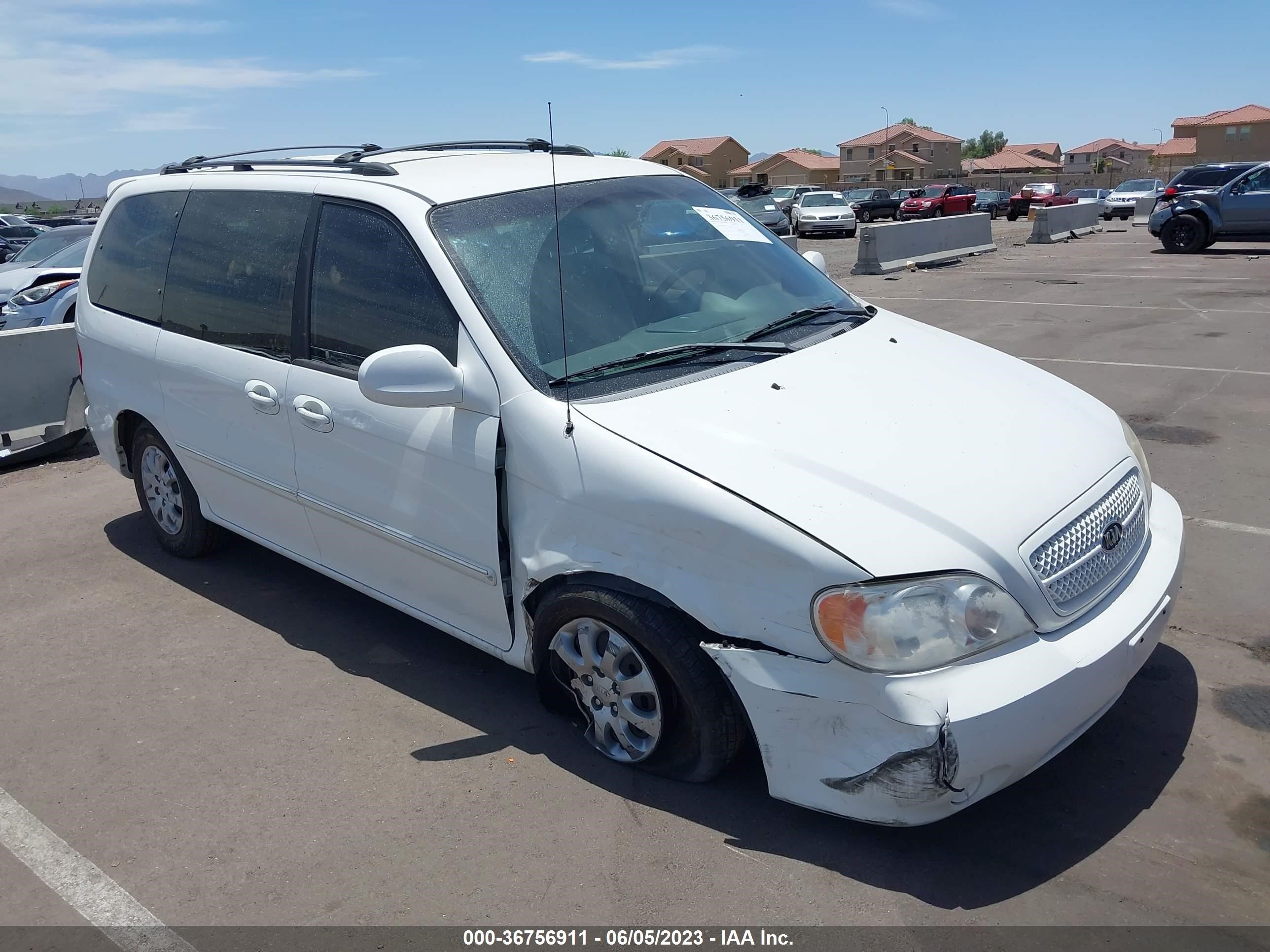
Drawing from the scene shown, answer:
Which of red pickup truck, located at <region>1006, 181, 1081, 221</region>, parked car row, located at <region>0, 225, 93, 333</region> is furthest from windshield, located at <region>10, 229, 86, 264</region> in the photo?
red pickup truck, located at <region>1006, 181, 1081, 221</region>

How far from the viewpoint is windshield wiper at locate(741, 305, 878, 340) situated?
3.96 metres

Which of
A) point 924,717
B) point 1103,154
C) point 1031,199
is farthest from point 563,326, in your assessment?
point 1103,154

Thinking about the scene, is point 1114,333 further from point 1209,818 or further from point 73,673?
point 73,673

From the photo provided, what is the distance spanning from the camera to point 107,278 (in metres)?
5.54

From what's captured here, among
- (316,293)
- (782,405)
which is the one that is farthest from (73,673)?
(782,405)

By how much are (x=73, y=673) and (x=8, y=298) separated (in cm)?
961

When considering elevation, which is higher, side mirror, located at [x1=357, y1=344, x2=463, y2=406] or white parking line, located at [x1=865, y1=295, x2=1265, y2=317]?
side mirror, located at [x1=357, y1=344, x2=463, y2=406]

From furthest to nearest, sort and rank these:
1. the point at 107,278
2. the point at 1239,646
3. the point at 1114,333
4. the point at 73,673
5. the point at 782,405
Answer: the point at 1114,333 < the point at 107,278 < the point at 73,673 < the point at 1239,646 < the point at 782,405

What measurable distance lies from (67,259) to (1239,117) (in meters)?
92.5

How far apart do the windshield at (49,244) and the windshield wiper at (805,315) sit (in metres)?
12.8

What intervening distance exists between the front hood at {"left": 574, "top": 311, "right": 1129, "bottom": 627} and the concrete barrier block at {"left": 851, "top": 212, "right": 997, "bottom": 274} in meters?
15.8

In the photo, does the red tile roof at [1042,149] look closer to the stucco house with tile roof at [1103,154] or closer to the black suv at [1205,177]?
the stucco house with tile roof at [1103,154]

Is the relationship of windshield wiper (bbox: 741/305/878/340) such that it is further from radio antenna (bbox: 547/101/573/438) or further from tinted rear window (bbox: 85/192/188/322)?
tinted rear window (bbox: 85/192/188/322)

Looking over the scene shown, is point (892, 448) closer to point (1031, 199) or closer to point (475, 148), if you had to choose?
point (475, 148)
